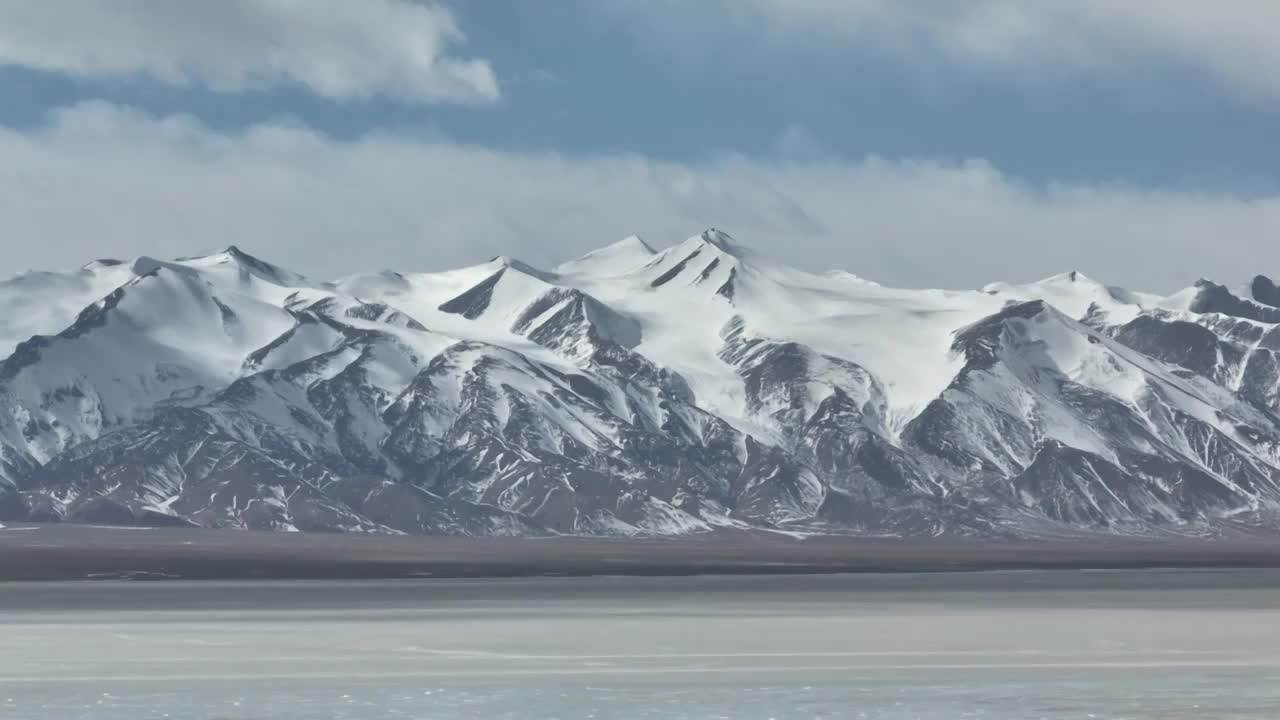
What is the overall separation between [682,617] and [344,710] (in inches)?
2197

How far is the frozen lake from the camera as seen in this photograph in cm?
5684

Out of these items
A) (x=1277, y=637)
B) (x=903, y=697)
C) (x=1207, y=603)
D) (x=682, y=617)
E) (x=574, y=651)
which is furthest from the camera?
(x=1207, y=603)

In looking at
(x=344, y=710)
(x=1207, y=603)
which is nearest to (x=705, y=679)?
(x=344, y=710)

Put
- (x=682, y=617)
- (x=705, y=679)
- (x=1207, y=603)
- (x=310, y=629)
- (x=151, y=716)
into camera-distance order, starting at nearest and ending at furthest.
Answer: (x=151, y=716) < (x=705, y=679) < (x=310, y=629) < (x=682, y=617) < (x=1207, y=603)

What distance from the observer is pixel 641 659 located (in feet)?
244

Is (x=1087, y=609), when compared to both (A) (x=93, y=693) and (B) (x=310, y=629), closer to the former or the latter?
(B) (x=310, y=629)

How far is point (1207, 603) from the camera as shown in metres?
132

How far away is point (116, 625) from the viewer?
10150 centimetres

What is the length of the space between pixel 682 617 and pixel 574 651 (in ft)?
104

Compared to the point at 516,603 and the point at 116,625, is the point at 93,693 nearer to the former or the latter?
the point at 116,625

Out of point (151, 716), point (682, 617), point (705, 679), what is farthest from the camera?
point (682, 617)

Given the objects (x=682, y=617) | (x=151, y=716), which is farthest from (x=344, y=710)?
(x=682, y=617)

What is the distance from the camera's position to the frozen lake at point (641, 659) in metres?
56.8

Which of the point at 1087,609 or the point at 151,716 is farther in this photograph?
the point at 1087,609
